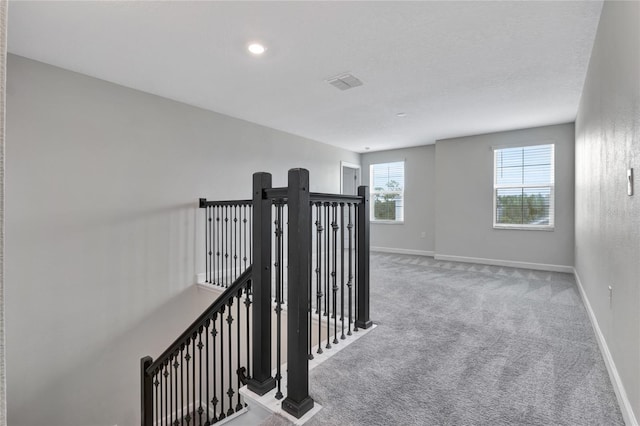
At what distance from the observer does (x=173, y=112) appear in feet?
12.6

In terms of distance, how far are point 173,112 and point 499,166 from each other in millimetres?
5298

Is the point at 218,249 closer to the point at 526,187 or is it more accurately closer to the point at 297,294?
the point at 297,294

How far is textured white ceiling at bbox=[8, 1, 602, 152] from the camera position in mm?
2105

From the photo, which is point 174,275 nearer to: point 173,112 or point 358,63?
point 173,112

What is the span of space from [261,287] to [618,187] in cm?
210

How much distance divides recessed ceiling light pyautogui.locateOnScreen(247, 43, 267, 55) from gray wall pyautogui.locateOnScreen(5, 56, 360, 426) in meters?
1.75

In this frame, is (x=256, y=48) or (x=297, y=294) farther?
(x=256, y=48)

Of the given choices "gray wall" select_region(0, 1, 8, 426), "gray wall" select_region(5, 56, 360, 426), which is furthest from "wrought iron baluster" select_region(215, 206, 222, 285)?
"gray wall" select_region(0, 1, 8, 426)

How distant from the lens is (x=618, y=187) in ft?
5.69

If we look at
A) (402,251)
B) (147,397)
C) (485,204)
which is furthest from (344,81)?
(402,251)

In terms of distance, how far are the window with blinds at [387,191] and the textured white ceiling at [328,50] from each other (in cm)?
291

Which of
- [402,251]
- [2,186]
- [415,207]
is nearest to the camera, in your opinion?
[2,186]

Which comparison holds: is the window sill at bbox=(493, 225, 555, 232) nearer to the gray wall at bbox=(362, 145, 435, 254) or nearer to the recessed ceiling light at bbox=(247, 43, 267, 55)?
the gray wall at bbox=(362, 145, 435, 254)

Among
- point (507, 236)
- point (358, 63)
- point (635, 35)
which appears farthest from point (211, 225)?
point (507, 236)
